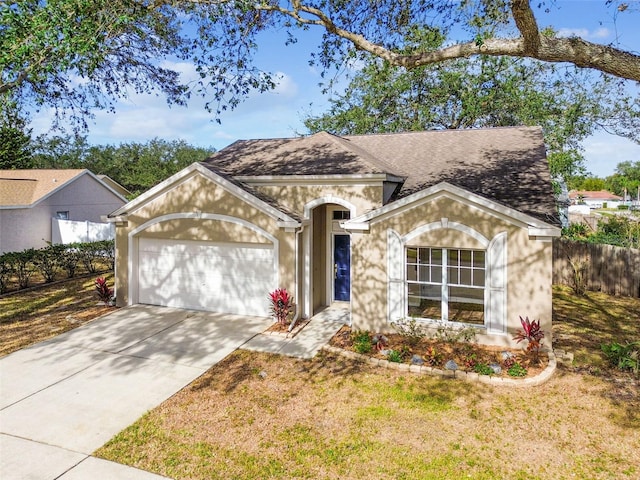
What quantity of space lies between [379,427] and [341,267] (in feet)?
24.5

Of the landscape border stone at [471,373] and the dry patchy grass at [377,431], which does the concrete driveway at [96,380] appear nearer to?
the dry patchy grass at [377,431]

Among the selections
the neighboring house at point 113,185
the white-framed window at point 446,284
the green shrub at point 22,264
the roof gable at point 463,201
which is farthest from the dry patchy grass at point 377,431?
the neighboring house at point 113,185

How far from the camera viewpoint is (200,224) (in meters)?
12.4

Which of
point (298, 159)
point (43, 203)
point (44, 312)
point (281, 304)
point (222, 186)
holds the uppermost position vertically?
point (298, 159)

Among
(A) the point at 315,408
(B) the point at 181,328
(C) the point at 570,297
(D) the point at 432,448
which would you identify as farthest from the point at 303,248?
(C) the point at 570,297

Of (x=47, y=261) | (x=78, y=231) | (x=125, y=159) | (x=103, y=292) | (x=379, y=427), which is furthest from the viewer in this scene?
(x=125, y=159)

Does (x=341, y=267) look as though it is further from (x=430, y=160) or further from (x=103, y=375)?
(x=103, y=375)

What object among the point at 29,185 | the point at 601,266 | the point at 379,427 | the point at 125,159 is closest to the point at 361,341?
the point at 379,427

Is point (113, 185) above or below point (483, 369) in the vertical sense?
above

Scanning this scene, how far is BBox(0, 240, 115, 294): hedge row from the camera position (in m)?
15.9

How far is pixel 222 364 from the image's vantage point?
28.9 feet

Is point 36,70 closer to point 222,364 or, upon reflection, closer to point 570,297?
point 222,364

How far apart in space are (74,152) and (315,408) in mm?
60554

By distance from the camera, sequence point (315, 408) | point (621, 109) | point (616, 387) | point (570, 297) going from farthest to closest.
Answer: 1. point (621, 109)
2. point (570, 297)
3. point (616, 387)
4. point (315, 408)
